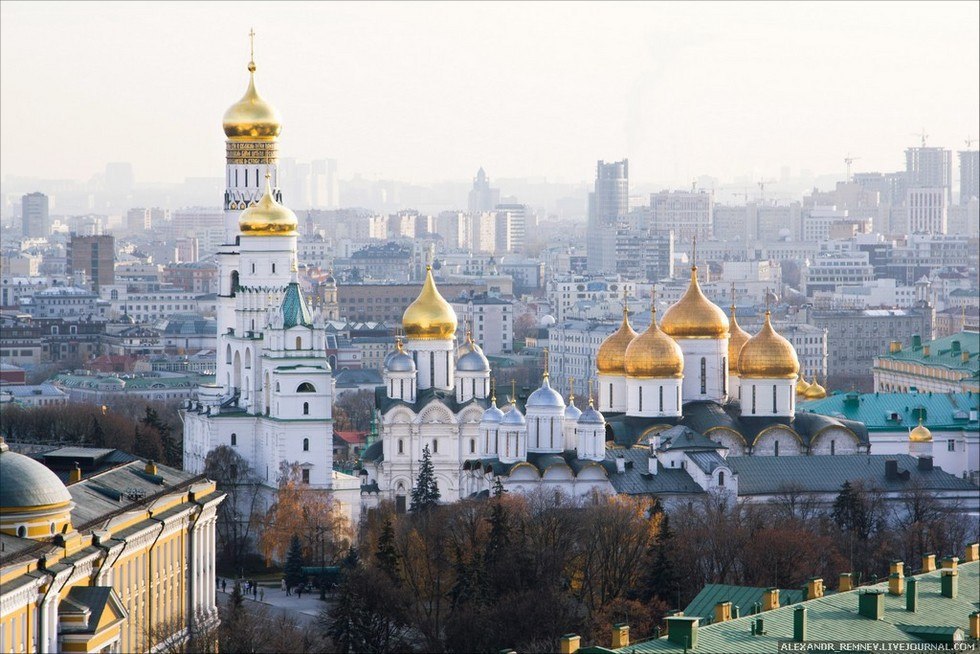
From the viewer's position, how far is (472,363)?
5856cm

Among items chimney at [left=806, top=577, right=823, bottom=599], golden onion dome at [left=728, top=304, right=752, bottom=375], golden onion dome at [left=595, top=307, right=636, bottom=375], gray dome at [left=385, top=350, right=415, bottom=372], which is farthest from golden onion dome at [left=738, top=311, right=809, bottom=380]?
chimney at [left=806, top=577, right=823, bottom=599]

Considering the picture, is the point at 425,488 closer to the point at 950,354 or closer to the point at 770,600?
the point at 770,600

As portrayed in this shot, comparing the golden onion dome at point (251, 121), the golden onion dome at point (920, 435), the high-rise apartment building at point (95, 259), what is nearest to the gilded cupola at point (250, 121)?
the golden onion dome at point (251, 121)

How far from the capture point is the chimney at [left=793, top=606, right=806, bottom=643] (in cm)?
3284

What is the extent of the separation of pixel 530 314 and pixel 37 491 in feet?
315

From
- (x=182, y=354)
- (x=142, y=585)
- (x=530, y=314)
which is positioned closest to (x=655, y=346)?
(x=142, y=585)

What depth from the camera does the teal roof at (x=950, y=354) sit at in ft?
241

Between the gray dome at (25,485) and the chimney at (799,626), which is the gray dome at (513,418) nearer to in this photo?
the gray dome at (25,485)

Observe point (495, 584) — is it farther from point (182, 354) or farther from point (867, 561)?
point (182, 354)

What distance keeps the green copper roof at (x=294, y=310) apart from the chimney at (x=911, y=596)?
73.7 feet

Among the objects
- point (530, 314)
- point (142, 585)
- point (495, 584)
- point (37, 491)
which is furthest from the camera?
point (530, 314)

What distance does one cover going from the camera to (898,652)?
3300 cm

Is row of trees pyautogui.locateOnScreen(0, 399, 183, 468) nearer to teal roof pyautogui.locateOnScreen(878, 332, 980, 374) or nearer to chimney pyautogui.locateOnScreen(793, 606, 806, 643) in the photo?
teal roof pyautogui.locateOnScreen(878, 332, 980, 374)

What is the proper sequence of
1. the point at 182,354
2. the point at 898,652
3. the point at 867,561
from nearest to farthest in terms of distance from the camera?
the point at 898,652, the point at 867,561, the point at 182,354
